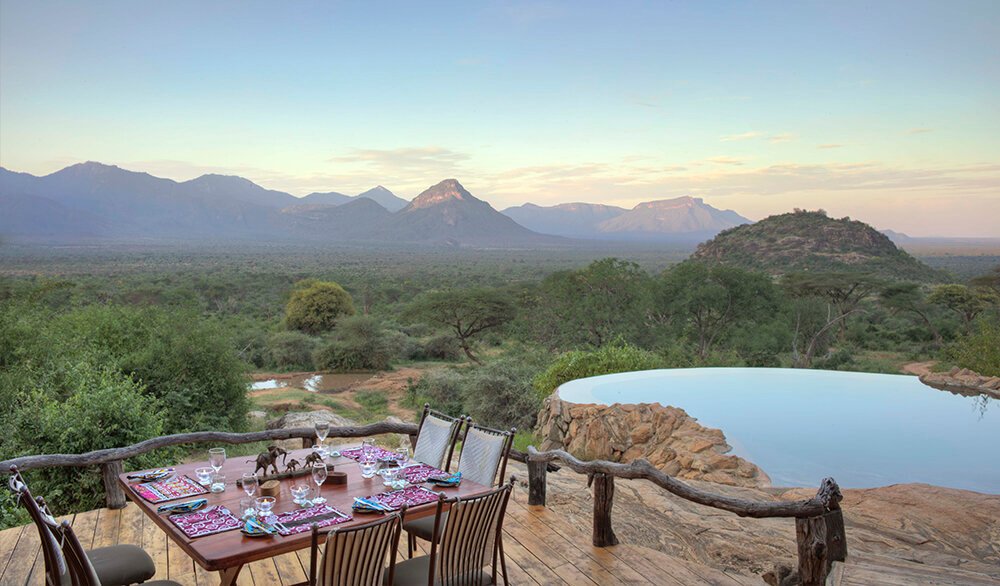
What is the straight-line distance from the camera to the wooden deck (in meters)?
3.58

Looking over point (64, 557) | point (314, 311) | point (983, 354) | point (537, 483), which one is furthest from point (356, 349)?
point (64, 557)

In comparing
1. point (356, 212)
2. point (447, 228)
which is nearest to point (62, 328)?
point (447, 228)

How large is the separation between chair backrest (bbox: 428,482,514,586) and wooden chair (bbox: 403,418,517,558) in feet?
2.55

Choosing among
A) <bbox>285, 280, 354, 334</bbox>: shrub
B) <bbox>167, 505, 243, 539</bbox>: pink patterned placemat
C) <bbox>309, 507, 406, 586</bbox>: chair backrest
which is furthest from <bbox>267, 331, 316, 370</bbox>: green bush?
<bbox>309, 507, 406, 586</bbox>: chair backrest

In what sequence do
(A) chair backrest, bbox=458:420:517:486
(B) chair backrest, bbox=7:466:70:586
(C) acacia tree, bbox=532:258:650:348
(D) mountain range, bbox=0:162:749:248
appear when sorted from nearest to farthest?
(B) chair backrest, bbox=7:466:70:586
(A) chair backrest, bbox=458:420:517:486
(C) acacia tree, bbox=532:258:650:348
(D) mountain range, bbox=0:162:749:248

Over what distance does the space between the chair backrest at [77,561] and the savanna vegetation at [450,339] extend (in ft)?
11.9

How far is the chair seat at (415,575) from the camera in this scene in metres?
2.86

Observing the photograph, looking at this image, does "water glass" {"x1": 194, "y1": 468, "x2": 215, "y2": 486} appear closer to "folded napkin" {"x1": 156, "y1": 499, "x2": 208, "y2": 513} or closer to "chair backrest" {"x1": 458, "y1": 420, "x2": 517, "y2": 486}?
"folded napkin" {"x1": 156, "y1": 499, "x2": 208, "y2": 513}

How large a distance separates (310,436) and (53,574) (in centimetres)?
258

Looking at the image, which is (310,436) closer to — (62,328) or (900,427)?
(62,328)

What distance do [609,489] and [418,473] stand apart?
133cm

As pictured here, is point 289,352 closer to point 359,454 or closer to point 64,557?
point 359,454

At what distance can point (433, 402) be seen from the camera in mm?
16625

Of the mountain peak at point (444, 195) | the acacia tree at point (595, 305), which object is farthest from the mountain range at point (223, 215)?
the acacia tree at point (595, 305)
